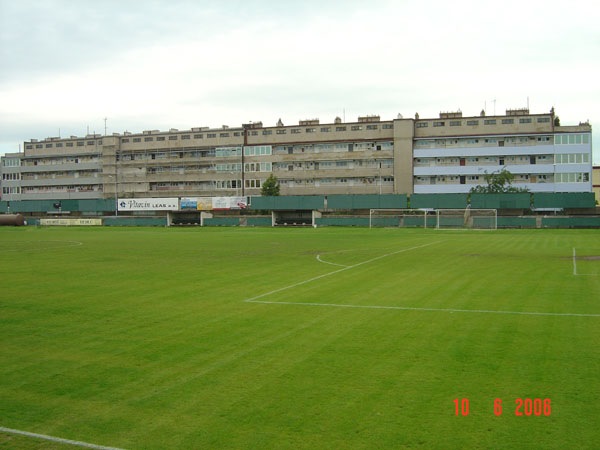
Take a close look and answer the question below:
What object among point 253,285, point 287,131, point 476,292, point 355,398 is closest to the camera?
point 355,398

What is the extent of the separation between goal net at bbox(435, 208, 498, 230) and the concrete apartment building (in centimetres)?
3166

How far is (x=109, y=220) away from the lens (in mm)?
123250

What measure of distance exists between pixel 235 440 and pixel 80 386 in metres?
4.10

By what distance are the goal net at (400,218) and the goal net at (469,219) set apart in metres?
2.11

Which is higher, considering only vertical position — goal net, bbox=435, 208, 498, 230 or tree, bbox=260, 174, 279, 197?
tree, bbox=260, 174, 279, 197

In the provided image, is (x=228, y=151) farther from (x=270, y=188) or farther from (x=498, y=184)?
(x=498, y=184)

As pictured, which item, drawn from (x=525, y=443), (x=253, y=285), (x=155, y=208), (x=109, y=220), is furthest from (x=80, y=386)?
(x=109, y=220)

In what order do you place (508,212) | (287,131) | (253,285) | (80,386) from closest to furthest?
(80,386) < (253,285) < (508,212) < (287,131)

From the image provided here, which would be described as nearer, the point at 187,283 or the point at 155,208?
the point at 187,283

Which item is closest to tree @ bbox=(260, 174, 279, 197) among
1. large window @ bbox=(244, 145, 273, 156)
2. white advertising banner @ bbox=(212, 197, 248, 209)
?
large window @ bbox=(244, 145, 273, 156)

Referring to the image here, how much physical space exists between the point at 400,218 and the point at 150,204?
2073 inches

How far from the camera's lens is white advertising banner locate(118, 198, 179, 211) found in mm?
117000

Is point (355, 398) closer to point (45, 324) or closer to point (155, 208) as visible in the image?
point (45, 324)
